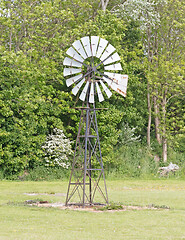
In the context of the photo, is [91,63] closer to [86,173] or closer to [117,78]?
[117,78]

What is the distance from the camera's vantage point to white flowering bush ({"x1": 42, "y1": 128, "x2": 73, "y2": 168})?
21.9 meters

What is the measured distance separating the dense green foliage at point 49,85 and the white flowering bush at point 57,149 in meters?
0.39

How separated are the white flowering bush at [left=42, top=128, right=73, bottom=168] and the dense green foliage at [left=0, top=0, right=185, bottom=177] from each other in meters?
0.39

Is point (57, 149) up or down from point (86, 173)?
up

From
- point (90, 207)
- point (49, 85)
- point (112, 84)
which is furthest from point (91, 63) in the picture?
point (49, 85)

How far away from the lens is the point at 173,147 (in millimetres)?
28000

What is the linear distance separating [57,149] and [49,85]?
138 inches

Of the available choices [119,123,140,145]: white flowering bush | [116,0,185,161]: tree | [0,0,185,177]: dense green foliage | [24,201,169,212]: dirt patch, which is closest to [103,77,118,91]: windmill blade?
[24,201,169,212]: dirt patch

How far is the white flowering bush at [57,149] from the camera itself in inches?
861

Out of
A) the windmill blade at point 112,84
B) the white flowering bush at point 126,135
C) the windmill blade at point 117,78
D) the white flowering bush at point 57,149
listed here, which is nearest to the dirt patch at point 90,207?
the windmill blade at point 112,84

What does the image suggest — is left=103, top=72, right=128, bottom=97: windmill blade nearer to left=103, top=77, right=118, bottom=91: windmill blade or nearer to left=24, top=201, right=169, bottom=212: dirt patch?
left=103, top=77, right=118, bottom=91: windmill blade

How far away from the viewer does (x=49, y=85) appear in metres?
22.1

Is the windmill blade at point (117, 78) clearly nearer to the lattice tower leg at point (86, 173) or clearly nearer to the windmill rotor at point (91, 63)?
the windmill rotor at point (91, 63)

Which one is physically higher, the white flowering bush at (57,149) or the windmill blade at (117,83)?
the windmill blade at (117,83)
